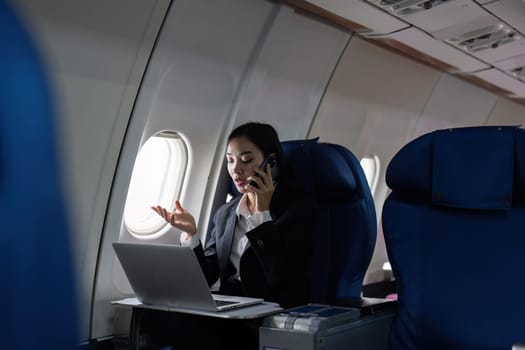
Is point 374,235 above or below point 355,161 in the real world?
below

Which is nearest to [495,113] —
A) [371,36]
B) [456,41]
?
[456,41]

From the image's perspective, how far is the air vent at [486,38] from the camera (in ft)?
14.8

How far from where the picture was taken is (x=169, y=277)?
2.40m

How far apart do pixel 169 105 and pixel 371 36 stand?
1.79 meters

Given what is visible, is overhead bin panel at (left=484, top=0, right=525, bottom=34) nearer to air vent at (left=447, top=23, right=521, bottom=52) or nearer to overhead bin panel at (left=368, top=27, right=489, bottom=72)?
air vent at (left=447, top=23, right=521, bottom=52)

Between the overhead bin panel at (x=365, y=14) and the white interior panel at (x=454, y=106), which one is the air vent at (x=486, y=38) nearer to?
the overhead bin panel at (x=365, y=14)

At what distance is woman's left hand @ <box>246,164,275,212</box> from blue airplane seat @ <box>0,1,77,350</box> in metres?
0.93

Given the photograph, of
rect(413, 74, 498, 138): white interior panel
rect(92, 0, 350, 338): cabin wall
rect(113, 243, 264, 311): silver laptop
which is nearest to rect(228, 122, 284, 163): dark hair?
rect(92, 0, 350, 338): cabin wall

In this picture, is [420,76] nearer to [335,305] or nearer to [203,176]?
[203,176]

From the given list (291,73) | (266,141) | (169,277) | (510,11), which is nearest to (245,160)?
(266,141)

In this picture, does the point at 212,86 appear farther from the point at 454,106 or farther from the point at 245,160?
the point at 454,106

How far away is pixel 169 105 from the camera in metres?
3.44

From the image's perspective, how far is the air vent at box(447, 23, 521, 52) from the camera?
4512 millimetres

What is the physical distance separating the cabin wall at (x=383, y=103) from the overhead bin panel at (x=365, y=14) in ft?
1.04
